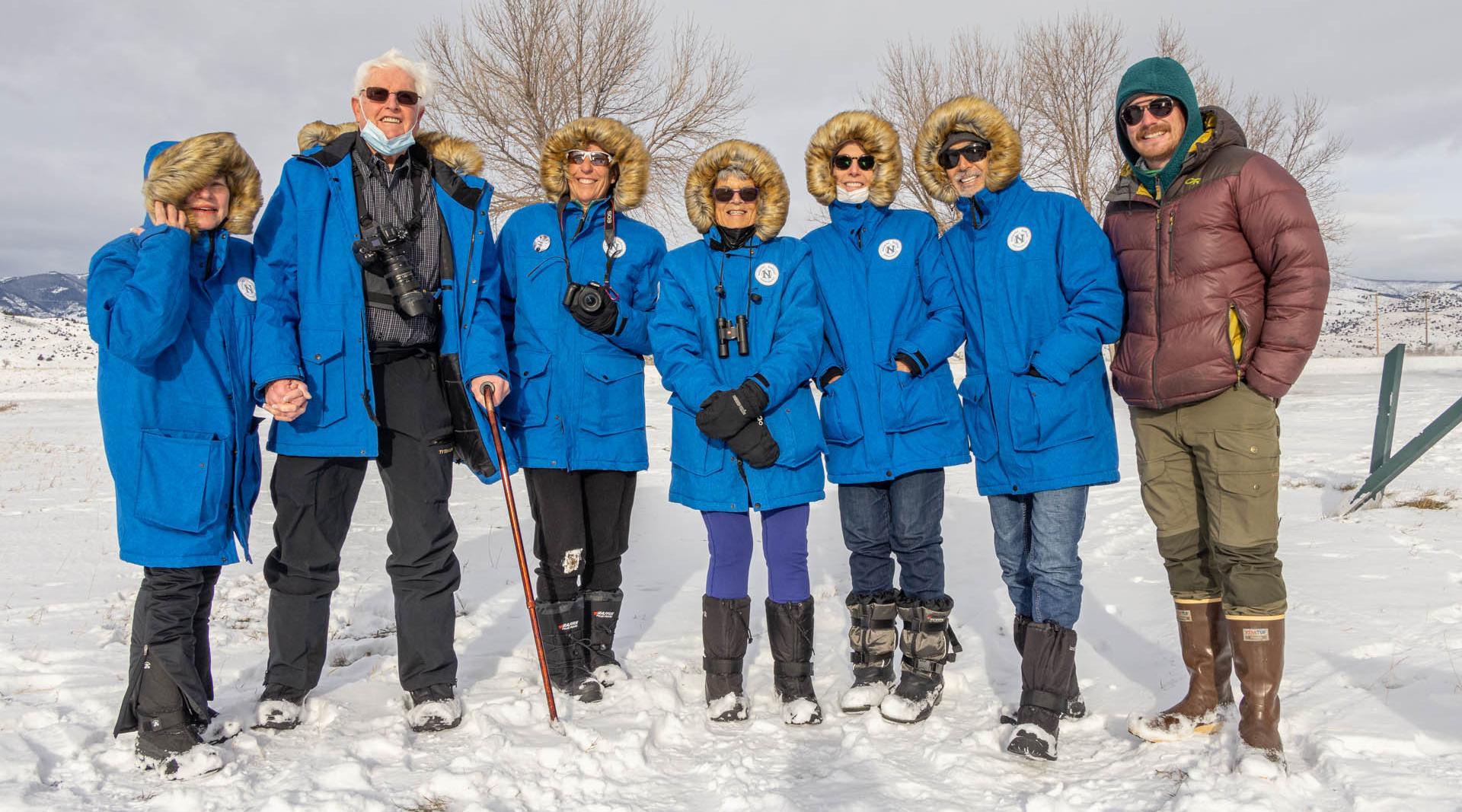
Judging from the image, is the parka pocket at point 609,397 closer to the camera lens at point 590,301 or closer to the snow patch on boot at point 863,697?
the camera lens at point 590,301

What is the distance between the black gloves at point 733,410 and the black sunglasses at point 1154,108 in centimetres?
160

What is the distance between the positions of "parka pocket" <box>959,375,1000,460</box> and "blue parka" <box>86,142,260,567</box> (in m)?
2.60

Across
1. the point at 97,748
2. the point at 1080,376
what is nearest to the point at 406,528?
Result: the point at 97,748

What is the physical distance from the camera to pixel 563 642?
12.8 ft

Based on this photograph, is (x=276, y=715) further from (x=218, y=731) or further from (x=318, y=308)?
(x=318, y=308)

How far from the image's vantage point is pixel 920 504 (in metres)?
3.55

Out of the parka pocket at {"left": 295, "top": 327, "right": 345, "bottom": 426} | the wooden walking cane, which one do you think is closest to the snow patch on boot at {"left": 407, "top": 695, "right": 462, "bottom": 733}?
the wooden walking cane

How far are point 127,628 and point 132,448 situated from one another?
1964mm

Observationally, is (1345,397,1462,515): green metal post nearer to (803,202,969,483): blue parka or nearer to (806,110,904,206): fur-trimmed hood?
(803,202,969,483): blue parka

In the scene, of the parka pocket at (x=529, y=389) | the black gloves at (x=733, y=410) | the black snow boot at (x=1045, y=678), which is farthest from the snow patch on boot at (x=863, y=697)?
the parka pocket at (x=529, y=389)

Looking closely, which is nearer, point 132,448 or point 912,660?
point 132,448

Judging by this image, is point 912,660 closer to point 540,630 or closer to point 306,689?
point 540,630

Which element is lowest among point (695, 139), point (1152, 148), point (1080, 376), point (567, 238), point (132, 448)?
point (132, 448)

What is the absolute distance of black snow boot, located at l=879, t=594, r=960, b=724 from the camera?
11.6 ft
